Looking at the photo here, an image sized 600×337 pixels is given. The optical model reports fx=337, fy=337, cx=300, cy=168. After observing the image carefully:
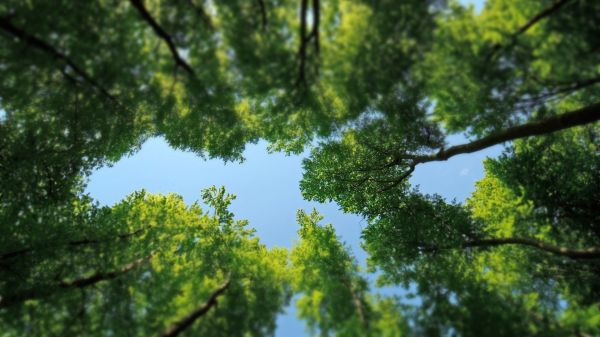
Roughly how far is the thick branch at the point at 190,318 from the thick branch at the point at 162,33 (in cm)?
596

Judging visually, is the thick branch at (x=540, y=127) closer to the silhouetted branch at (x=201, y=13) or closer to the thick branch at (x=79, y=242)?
the silhouetted branch at (x=201, y=13)

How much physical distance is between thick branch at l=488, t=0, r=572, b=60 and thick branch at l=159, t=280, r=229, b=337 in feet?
30.5

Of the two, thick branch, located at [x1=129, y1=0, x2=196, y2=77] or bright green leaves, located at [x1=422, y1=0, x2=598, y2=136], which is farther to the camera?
thick branch, located at [x1=129, y1=0, x2=196, y2=77]

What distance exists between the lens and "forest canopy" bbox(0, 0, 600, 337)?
25.9 feet

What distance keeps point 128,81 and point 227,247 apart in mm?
6973

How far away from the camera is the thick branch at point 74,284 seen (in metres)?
9.55

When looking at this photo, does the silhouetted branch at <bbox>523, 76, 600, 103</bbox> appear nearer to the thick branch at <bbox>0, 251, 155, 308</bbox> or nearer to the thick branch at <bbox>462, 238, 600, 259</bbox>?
the thick branch at <bbox>462, 238, 600, 259</bbox>

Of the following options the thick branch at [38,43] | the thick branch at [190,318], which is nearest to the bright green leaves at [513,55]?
the thick branch at [190,318]

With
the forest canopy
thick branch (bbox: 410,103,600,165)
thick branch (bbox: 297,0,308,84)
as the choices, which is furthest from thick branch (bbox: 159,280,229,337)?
thick branch (bbox: 410,103,600,165)

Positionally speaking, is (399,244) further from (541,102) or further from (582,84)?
(582,84)

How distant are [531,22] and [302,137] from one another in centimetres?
955

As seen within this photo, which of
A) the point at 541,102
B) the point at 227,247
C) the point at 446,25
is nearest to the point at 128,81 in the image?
the point at 227,247

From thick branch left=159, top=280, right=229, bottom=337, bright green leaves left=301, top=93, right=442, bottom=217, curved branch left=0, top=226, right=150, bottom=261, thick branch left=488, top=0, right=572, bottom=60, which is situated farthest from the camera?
bright green leaves left=301, top=93, right=442, bottom=217

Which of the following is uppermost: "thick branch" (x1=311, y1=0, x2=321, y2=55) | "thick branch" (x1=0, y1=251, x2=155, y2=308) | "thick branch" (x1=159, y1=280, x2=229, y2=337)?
"thick branch" (x1=311, y1=0, x2=321, y2=55)
